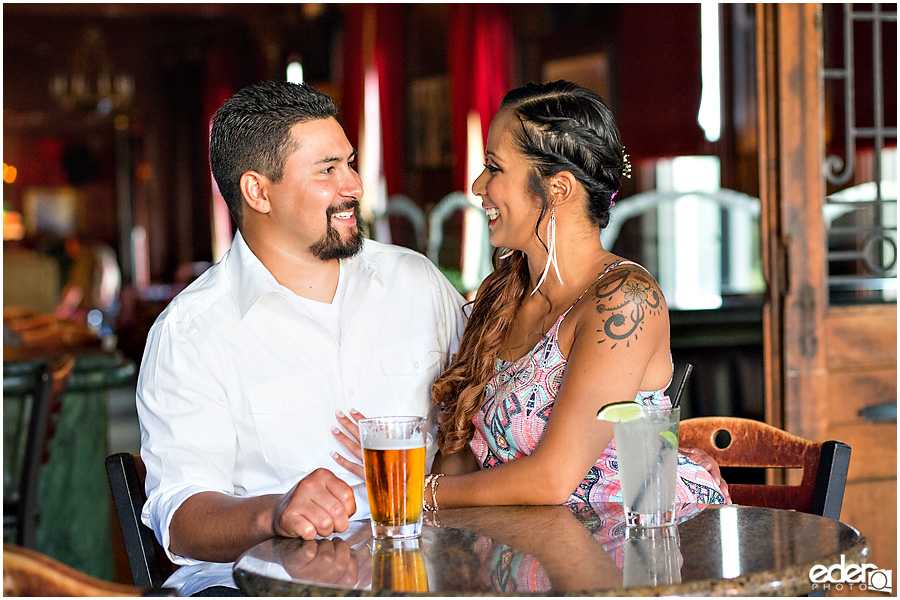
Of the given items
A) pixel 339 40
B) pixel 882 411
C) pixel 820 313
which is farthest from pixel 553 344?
pixel 339 40

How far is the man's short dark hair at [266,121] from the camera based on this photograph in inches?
77.7

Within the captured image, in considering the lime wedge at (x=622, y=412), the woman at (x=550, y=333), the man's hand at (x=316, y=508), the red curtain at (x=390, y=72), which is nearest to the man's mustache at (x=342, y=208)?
the woman at (x=550, y=333)

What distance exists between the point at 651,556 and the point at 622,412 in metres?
0.19

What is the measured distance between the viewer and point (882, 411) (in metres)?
2.88

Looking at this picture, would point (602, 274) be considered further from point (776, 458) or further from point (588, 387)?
point (776, 458)

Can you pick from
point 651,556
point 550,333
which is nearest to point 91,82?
point 550,333

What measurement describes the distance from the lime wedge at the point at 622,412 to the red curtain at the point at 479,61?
18.7 ft

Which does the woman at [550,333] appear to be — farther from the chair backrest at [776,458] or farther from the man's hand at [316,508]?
the man's hand at [316,508]

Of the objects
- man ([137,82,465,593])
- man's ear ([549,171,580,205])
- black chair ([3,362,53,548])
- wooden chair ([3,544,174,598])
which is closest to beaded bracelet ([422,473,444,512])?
man ([137,82,465,593])

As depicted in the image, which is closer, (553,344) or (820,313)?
(553,344)

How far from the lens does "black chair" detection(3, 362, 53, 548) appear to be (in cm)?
296

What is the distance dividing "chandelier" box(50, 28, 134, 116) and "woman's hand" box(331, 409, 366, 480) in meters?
7.82

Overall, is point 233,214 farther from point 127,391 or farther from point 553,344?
point 127,391

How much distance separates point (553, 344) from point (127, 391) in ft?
15.0
